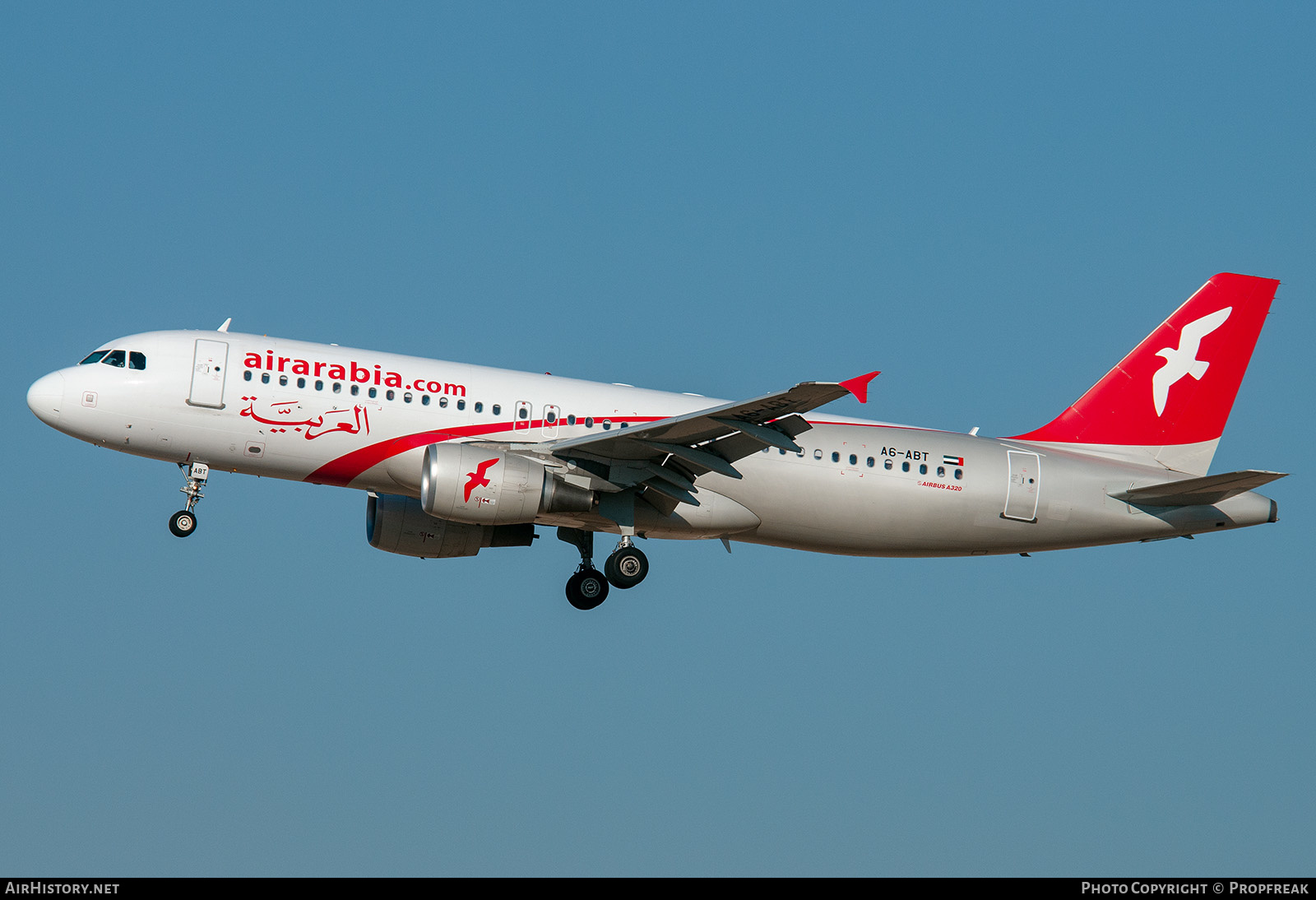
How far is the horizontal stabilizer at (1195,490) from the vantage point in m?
32.5

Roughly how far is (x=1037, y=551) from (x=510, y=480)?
1295cm

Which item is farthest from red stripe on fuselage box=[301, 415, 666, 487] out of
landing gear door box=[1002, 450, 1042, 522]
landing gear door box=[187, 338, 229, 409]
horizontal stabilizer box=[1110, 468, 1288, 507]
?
horizontal stabilizer box=[1110, 468, 1288, 507]

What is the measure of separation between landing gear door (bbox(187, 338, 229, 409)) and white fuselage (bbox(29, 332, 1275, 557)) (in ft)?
0.11

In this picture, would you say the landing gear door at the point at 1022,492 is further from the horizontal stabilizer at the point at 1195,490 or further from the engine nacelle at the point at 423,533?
the engine nacelle at the point at 423,533

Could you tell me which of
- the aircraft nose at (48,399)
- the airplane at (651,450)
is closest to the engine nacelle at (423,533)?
the airplane at (651,450)

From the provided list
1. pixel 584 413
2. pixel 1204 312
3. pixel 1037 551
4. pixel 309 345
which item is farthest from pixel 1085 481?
pixel 309 345

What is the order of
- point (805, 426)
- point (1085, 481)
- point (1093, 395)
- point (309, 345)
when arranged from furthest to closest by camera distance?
point (1093, 395), point (1085, 481), point (309, 345), point (805, 426)

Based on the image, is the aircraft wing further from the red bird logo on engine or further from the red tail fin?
the red tail fin

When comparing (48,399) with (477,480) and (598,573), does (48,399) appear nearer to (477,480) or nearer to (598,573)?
(477,480)

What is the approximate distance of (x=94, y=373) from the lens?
104 ft

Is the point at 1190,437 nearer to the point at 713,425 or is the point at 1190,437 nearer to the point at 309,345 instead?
the point at 713,425

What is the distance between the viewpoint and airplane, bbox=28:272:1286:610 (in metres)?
31.4

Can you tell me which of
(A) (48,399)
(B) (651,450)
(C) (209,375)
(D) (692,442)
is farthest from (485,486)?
(A) (48,399)

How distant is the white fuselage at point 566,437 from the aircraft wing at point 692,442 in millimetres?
945
